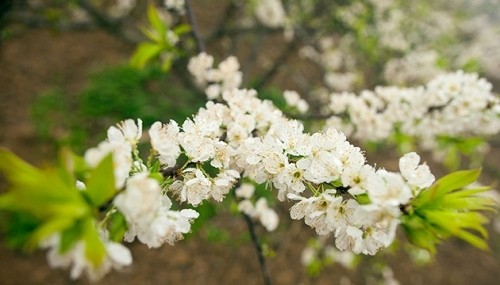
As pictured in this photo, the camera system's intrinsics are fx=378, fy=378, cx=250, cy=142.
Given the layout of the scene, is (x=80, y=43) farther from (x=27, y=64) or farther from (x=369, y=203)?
(x=369, y=203)

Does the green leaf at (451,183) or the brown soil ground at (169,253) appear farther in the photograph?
the brown soil ground at (169,253)

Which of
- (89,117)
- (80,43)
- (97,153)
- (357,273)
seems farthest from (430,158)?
(97,153)

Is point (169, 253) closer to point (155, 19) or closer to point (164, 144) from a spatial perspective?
point (155, 19)

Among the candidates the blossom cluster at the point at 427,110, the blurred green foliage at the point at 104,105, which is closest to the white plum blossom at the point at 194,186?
the blossom cluster at the point at 427,110

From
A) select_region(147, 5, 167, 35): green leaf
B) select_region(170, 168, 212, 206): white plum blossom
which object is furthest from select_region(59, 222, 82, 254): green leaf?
select_region(147, 5, 167, 35): green leaf

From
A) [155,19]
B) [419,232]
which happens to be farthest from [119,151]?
[155,19]

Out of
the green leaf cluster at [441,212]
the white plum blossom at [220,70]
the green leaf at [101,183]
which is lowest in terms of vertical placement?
the white plum blossom at [220,70]

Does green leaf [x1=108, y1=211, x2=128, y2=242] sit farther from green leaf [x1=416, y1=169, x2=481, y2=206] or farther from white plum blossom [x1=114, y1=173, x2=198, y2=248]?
green leaf [x1=416, y1=169, x2=481, y2=206]

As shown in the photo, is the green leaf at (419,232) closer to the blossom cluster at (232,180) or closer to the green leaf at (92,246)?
the blossom cluster at (232,180)
